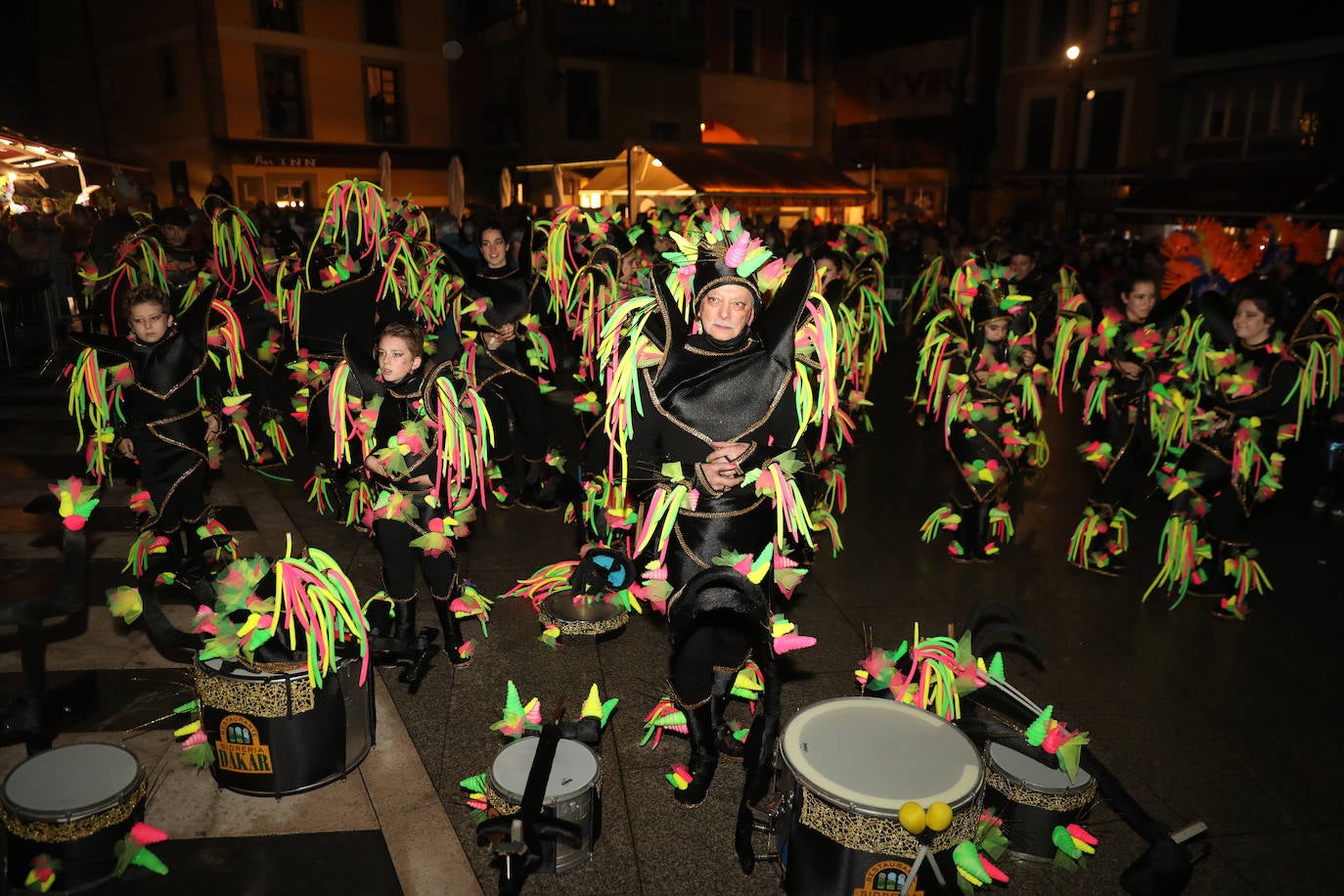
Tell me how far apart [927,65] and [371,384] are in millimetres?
34172

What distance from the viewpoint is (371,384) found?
455cm

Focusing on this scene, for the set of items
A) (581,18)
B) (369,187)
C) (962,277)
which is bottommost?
(962,277)

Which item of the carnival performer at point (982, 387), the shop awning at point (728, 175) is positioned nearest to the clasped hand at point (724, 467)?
the carnival performer at point (982, 387)

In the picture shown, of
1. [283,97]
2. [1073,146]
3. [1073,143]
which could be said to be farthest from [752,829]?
[283,97]

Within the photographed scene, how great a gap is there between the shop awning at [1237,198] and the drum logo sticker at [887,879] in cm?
2102

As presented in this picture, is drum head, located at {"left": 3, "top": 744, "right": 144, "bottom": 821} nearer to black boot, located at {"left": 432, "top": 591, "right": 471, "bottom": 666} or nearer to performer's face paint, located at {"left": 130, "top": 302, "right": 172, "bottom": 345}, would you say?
black boot, located at {"left": 432, "top": 591, "right": 471, "bottom": 666}

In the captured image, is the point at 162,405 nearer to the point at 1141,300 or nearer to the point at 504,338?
the point at 504,338

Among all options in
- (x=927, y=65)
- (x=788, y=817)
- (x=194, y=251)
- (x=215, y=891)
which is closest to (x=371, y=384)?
(x=215, y=891)

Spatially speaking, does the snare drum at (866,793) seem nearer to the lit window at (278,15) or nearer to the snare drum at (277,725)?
the snare drum at (277,725)

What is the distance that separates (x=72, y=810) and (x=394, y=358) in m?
2.34

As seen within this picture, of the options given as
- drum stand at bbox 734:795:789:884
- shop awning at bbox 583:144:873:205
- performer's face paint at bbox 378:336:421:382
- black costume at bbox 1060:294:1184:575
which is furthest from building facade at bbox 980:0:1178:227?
drum stand at bbox 734:795:789:884

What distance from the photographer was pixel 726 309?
367 cm

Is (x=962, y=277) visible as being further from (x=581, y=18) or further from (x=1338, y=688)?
(x=581, y=18)

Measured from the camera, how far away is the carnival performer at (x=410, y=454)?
4.50m
